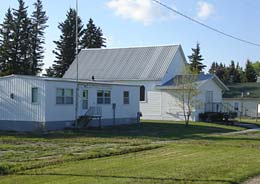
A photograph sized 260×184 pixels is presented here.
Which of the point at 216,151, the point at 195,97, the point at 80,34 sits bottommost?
the point at 216,151

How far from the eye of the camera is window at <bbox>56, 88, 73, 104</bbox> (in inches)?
1215

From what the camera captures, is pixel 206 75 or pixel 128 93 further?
pixel 206 75

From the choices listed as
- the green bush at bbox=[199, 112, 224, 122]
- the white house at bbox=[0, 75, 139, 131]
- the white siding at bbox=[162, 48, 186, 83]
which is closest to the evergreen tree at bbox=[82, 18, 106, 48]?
the white siding at bbox=[162, 48, 186, 83]

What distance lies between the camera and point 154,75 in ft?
148

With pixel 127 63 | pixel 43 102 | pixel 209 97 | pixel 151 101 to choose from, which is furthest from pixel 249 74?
pixel 43 102

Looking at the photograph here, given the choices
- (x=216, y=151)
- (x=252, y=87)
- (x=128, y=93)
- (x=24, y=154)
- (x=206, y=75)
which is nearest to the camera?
(x=24, y=154)

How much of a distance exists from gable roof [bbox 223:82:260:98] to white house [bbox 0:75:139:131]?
2988 centimetres

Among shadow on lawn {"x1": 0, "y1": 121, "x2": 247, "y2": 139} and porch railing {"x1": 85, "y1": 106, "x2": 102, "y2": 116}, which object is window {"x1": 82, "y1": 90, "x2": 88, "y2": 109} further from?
shadow on lawn {"x1": 0, "y1": 121, "x2": 247, "y2": 139}

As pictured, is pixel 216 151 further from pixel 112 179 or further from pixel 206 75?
pixel 206 75

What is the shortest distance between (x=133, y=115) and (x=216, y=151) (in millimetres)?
20908

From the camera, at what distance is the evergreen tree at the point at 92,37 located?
3093 inches

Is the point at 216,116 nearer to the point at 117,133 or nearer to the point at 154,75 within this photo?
the point at 154,75

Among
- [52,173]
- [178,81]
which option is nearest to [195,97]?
[178,81]

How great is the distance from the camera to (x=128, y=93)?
38406mm
